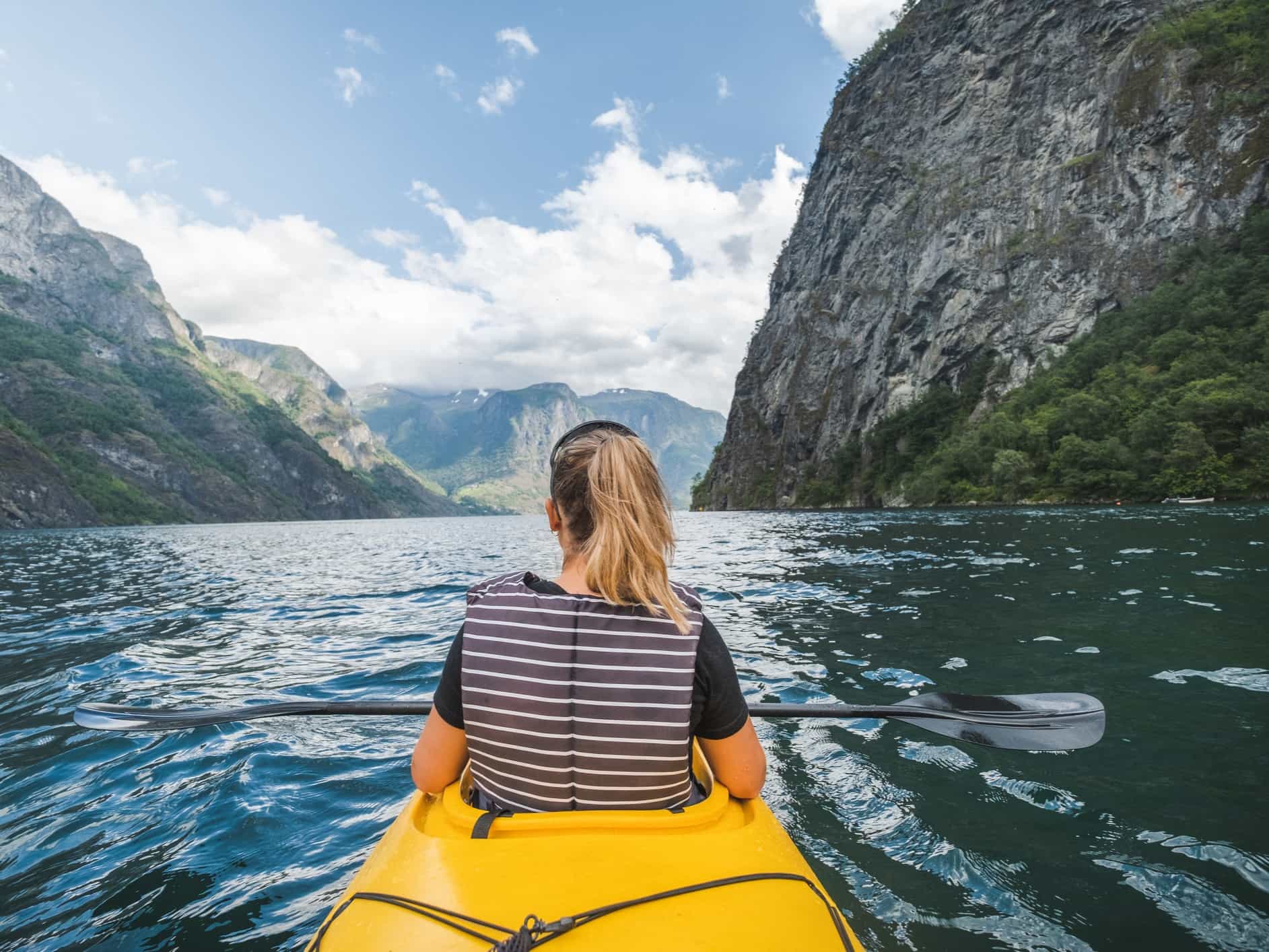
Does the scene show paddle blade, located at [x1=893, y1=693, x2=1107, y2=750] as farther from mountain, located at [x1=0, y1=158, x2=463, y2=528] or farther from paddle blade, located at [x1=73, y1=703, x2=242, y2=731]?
mountain, located at [x1=0, y1=158, x2=463, y2=528]

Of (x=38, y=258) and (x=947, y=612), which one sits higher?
(x=38, y=258)

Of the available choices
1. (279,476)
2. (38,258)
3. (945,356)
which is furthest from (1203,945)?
(38,258)

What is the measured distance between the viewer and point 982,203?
65.5 meters

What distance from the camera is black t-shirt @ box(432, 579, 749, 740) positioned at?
2.31m

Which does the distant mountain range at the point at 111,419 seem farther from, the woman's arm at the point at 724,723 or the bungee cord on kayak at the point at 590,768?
the woman's arm at the point at 724,723

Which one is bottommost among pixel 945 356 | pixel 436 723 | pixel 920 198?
pixel 436 723

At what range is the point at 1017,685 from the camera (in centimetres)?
614

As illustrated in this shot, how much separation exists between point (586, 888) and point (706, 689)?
0.78 metres

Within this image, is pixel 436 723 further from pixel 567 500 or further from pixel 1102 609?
pixel 1102 609

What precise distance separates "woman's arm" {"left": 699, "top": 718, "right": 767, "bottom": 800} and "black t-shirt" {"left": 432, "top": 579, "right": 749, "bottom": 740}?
42 millimetres

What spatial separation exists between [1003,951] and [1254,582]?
11139mm

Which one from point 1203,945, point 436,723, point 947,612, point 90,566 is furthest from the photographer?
point 90,566

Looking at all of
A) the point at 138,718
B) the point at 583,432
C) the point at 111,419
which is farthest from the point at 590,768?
the point at 111,419

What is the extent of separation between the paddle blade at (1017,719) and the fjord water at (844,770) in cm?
46
